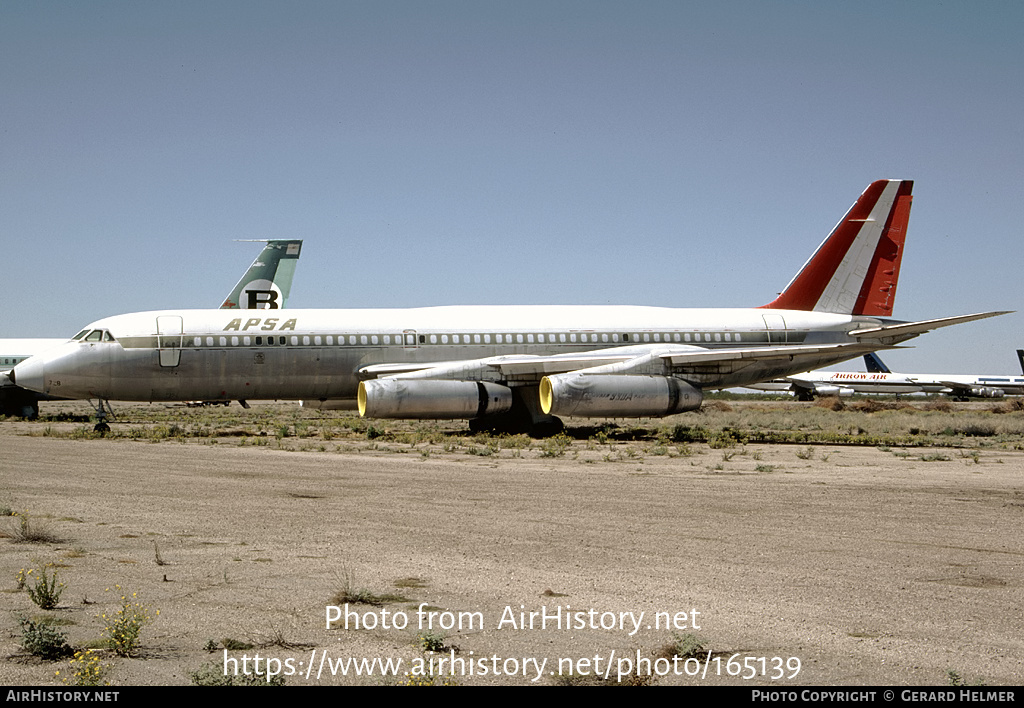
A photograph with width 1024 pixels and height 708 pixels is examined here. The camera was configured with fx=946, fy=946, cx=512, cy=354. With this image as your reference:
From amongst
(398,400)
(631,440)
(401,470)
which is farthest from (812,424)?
(401,470)

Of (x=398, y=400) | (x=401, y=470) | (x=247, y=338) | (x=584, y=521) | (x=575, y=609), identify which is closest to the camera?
(x=575, y=609)

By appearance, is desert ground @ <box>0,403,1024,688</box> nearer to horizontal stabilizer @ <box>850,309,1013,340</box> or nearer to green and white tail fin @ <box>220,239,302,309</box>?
horizontal stabilizer @ <box>850,309,1013,340</box>

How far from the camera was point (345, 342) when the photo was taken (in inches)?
957

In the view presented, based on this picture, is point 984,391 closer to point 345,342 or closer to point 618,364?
point 618,364

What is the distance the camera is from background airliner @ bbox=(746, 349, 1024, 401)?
70.6 metres

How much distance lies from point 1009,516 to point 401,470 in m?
8.64

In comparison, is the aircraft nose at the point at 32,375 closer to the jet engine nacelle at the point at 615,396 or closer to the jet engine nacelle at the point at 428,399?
the jet engine nacelle at the point at 428,399

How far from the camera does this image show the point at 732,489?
12.9 meters

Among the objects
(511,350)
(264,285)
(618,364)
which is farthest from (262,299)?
(618,364)

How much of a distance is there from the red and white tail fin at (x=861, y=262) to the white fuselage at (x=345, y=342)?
558 mm

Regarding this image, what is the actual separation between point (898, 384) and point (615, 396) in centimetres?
5623

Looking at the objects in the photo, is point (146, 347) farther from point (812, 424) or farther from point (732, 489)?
point (812, 424)

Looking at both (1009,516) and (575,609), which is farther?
(1009,516)

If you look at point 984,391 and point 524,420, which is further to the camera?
point 984,391
